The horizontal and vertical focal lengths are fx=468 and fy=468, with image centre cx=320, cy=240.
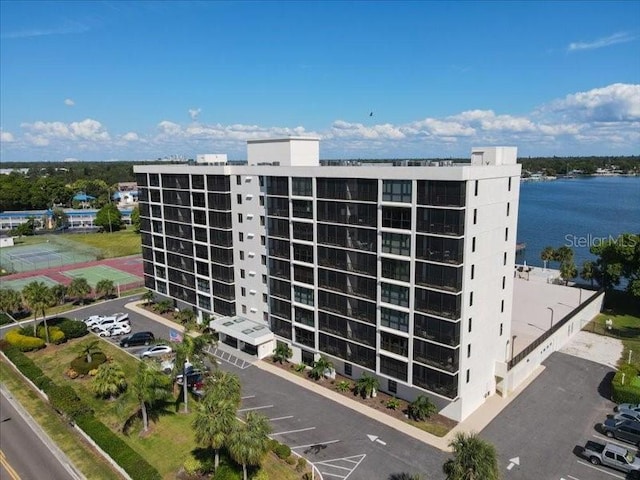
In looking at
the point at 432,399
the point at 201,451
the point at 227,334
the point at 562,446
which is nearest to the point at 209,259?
the point at 227,334

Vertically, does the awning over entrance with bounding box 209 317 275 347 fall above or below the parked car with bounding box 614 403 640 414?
above

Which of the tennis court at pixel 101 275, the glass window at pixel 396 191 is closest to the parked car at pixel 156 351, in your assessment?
the glass window at pixel 396 191

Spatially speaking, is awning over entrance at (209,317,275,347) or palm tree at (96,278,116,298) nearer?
awning over entrance at (209,317,275,347)

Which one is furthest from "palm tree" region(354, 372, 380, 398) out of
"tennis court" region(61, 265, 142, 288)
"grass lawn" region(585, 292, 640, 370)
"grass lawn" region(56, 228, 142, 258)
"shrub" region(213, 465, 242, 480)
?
"grass lawn" region(56, 228, 142, 258)

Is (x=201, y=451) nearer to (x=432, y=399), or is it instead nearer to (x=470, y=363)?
(x=432, y=399)

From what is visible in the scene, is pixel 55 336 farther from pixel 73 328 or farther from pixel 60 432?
pixel 60 432

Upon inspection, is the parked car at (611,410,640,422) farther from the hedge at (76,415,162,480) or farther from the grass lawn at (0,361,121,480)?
the grass lawn at (0,361,121,480)

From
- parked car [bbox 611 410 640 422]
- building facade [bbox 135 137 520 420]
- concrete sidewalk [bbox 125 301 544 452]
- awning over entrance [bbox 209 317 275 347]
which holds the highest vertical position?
building facade [bbox 135 137 520 420]

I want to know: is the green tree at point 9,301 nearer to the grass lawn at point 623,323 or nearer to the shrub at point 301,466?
the shrub at point 301,466
